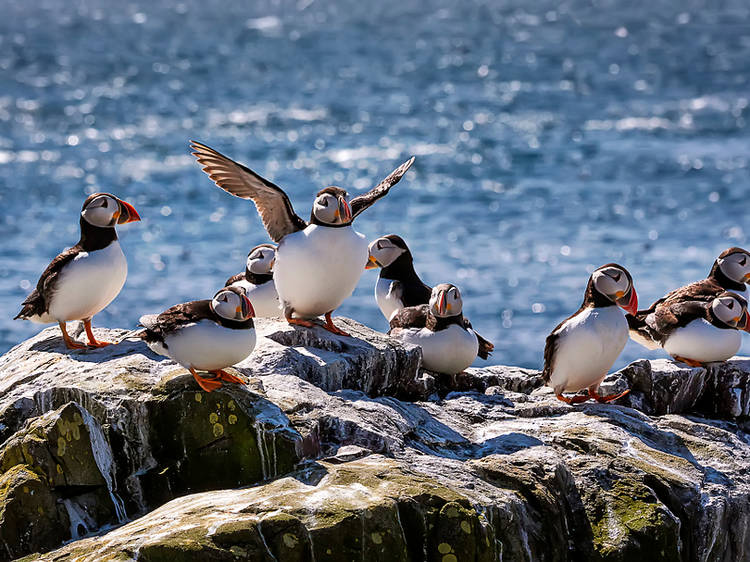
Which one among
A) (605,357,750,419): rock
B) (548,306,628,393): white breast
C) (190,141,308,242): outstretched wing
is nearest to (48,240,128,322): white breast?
(190,141,308,242): outstretched wing

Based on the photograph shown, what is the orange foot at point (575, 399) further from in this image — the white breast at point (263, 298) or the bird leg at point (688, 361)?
the white breast at point (263, 298)

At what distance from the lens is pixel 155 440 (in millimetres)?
8219

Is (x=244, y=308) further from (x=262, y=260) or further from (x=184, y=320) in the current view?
(x=262, y=260)

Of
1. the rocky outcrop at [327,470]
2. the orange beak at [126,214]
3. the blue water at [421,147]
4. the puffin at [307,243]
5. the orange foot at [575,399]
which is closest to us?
the rocky outcrop at [327,470]

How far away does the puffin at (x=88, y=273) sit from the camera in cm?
952

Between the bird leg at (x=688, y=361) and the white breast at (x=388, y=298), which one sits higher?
the white breast at (x=388, y=298)

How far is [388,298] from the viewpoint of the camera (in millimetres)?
12883

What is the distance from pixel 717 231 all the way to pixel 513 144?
37.9ft

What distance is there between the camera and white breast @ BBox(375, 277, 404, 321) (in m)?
12.7

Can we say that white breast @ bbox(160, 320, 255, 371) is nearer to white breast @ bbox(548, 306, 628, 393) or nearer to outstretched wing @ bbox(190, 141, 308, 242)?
outstretched wing @ bbox(190, 141, 308, 242)

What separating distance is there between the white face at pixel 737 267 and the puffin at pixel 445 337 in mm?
2425

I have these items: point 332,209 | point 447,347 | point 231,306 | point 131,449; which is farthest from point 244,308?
point 447,347

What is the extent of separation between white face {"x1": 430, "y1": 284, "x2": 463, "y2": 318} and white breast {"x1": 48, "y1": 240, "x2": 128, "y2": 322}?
2.54 m

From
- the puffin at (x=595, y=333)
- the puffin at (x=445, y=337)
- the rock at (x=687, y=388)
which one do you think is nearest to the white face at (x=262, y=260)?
the puffin at (x=445, y=337)
